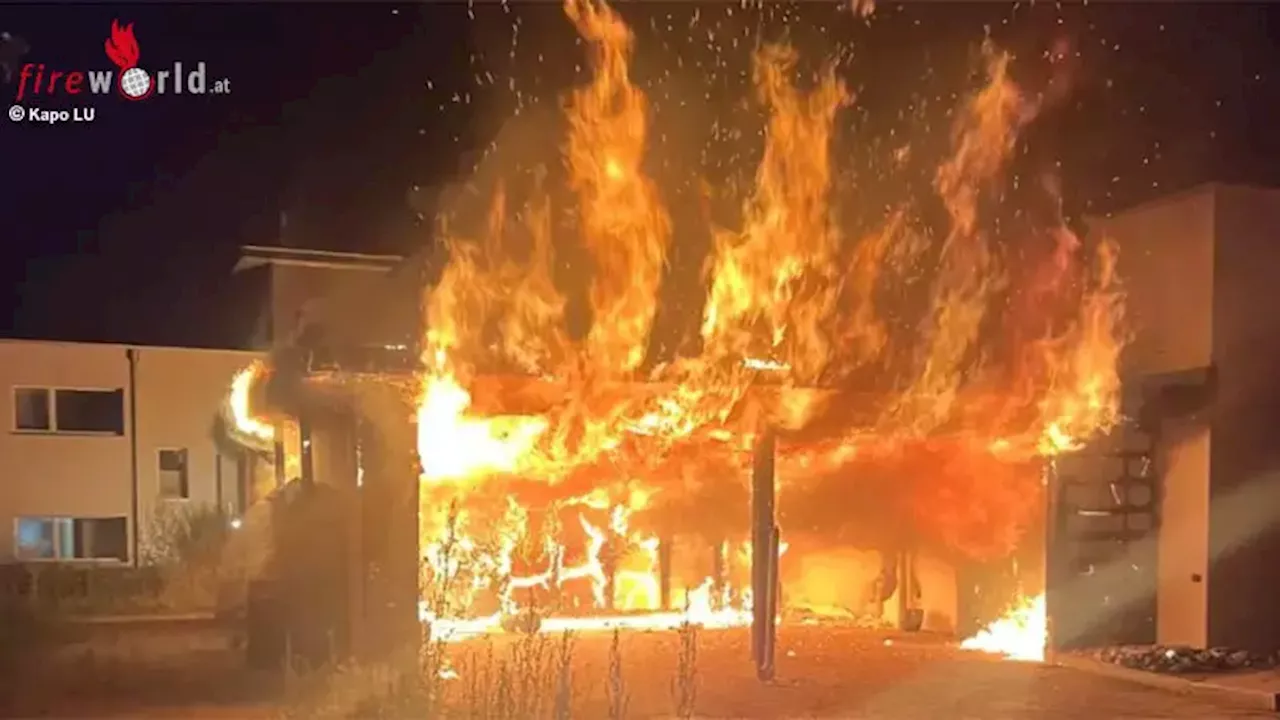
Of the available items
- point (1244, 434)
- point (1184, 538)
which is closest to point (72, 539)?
point (1184, 538)

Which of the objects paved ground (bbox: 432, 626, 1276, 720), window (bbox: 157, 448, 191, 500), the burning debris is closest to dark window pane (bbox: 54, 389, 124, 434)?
window (bbox: 157, 448, 191, 500)

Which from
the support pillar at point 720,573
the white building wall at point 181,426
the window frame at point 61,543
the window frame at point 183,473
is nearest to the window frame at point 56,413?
the white building wall at point 181,426

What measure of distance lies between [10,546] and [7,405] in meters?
2.79

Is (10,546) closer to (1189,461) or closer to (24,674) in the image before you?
(24,674)

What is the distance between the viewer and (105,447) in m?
22.7

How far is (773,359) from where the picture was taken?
12.0 meters

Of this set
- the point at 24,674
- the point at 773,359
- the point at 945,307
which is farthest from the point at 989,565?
the point at 24,674

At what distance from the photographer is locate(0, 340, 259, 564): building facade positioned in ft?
71.9

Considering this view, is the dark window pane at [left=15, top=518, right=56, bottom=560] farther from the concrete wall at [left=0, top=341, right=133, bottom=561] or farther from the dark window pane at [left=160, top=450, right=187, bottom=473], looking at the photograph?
the dark window pane at [left=160, top=450, right=187, bottom=473]

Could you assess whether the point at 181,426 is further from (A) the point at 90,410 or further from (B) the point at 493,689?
(B) the point at 493,689

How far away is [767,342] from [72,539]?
659 inches

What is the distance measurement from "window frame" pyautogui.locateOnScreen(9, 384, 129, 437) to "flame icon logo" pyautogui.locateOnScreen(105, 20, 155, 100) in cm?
937

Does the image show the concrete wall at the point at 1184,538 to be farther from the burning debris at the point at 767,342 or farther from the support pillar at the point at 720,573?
the support pillar at the point at 720,573

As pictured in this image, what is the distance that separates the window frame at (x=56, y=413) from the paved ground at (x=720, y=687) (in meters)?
10.9
